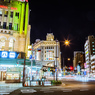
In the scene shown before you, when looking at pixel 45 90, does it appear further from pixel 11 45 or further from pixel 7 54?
pixel 11 45

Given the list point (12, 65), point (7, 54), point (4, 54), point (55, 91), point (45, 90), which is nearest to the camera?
point (55, 91)

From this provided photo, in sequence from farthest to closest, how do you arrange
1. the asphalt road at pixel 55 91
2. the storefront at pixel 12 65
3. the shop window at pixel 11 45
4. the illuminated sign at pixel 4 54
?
the shop window at pixel 11 45, the illuminated sign at pixel 4 54, the storefront at pixel 12 65, the asphalt road at pixel 55 91

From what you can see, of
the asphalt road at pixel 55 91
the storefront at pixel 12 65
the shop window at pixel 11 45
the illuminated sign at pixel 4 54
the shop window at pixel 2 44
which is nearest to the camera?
the asphalt road at pixel 55 91

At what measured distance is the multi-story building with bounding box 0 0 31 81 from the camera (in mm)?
32812

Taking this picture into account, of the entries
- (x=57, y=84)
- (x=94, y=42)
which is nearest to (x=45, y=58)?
(x=94, y=42)

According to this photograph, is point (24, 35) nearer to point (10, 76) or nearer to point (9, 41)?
point (9, 41)

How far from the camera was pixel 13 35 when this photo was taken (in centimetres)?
3519

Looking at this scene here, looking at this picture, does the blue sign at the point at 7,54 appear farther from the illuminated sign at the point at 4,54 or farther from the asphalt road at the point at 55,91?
the asphalt road at the point at 55,91

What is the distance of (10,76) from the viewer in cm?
3331

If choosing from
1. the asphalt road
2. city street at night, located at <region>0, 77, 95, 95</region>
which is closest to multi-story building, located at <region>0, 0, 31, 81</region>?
city street at night, located at <region>0, 77, 95, 95</region>

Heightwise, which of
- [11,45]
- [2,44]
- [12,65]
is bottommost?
[12,65]

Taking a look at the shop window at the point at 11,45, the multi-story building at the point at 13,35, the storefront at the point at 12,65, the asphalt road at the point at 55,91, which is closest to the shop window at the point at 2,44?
the multi-story building at the point at 13,35

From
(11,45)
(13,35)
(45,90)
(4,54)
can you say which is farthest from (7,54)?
(45,90)

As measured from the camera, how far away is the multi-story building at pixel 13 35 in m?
32.8
